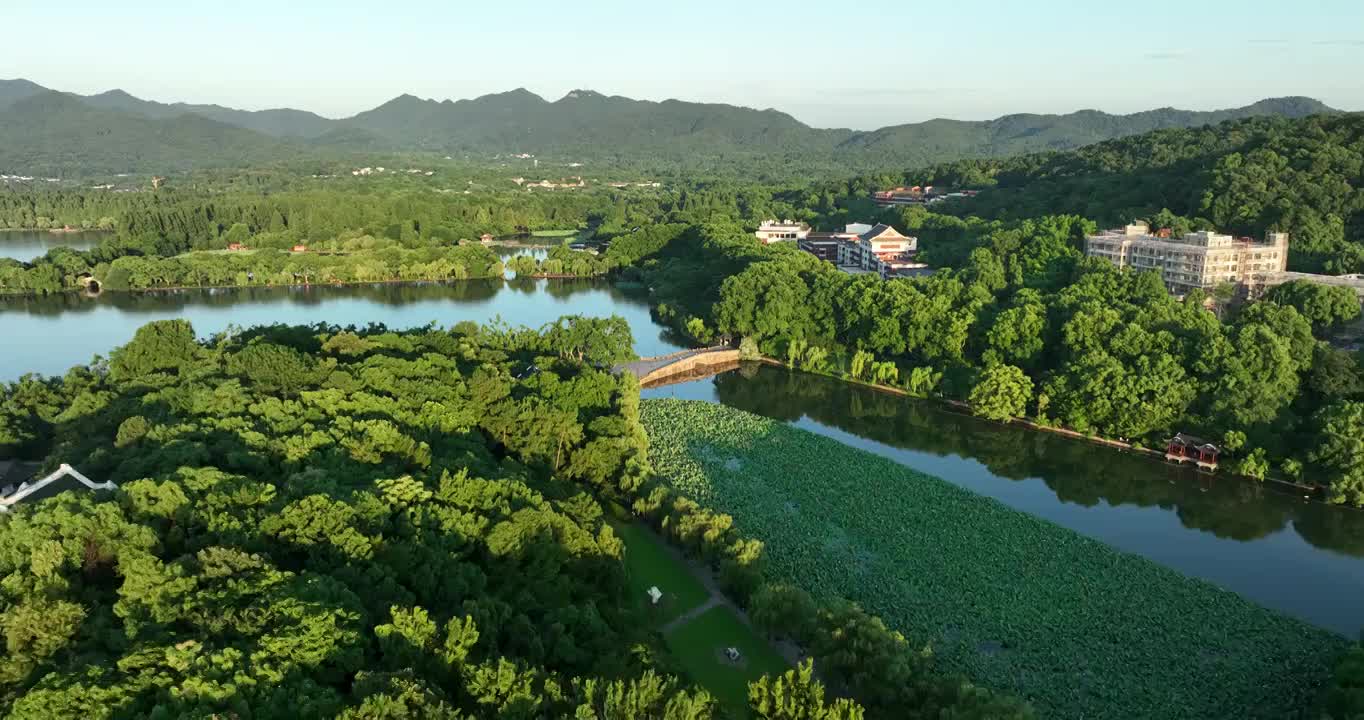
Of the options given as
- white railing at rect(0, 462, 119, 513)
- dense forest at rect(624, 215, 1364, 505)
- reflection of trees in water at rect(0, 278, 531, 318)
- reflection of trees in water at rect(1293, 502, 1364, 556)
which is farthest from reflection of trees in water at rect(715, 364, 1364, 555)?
reflection of trees in water at rect(0, 278, 531, 318)

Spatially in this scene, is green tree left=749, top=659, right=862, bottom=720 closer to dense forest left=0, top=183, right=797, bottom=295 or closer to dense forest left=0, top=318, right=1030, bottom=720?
dense forest left=0, top=318, right=1030, bottom=720

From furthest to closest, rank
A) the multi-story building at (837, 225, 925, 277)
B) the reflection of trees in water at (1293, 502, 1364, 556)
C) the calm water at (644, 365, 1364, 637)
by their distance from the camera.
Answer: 1. the multi-story building at (837, 225, 925, 277)
2. the reflection of trees in water at (1293, 502, 1364, 556)
3. the calm water at (644, 365, 1364, 637)

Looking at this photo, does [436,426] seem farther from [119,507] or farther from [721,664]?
[721,664]

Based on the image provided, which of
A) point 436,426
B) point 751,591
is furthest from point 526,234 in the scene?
point 751,591

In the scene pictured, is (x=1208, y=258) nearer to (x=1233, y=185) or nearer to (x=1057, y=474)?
(x=1233, y=185)

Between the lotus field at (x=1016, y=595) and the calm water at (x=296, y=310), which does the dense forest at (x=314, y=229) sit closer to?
the calm water at (x=296, y=310)

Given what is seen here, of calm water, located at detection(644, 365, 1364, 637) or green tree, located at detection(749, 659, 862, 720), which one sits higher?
green tree, located at detection(749, 659, 862, 720)

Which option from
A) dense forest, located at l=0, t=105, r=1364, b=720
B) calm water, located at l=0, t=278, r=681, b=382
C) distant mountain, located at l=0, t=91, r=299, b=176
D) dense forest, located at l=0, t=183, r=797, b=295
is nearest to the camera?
dense forest, located at l=0, t=105, r=1364, b=720

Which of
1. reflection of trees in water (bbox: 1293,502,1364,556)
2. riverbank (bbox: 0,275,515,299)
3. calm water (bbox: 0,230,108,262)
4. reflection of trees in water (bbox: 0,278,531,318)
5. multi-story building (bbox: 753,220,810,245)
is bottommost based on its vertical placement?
reflection of trees in water (bbox: 1293,502,1364,556)
